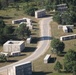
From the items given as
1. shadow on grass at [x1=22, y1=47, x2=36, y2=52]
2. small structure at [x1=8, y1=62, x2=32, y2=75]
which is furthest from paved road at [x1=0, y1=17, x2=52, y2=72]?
small structure at [x1=8, y1=62, x2=32, y2=75]

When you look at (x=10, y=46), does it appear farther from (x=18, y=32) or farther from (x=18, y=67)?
(x=18, y=67)

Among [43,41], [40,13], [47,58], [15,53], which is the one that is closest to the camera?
[47,58]

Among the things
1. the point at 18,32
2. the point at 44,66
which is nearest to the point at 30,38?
the point at 18,32

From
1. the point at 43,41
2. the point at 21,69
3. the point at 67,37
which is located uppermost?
the point at 67,37

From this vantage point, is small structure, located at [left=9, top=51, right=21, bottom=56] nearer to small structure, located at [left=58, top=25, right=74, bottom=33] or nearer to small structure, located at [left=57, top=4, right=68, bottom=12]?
small structure, located at [left=58, top=25, right=74, bottom=33]

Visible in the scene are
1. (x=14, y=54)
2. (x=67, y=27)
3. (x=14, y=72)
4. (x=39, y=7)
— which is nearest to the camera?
(x=14, y=72)

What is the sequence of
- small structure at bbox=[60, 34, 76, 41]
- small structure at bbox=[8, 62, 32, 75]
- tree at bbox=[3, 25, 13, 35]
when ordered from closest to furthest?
small structure at bbox=[8, 62, 32, 75], small structure at bbox=[60, 34, 76, 41], tree at bbox=[3, 25, 13, 35]

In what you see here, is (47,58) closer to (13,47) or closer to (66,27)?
(13,47)

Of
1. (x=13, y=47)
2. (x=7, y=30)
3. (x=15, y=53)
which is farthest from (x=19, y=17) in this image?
(x=15, y=53)
